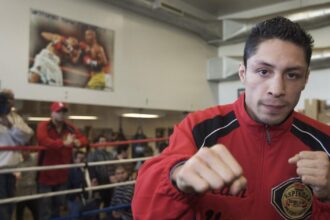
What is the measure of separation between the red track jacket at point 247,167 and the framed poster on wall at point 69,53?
3065 millimetres

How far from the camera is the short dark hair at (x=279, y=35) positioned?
96 centimetres

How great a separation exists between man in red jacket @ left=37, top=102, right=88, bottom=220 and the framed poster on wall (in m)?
0.52

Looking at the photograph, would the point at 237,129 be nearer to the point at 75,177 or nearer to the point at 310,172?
the point at 310,172

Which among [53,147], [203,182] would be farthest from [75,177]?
[203,182]

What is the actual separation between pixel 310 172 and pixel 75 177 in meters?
3.48

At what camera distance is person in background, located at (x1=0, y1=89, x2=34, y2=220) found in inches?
116

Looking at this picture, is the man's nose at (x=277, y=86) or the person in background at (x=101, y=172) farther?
the person in background at (x=101, y=172)

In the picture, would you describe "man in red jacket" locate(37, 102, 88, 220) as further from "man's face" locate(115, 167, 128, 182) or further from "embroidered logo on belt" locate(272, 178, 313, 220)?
"embroidered logo on belt" locate(272, 178, 313, 220)

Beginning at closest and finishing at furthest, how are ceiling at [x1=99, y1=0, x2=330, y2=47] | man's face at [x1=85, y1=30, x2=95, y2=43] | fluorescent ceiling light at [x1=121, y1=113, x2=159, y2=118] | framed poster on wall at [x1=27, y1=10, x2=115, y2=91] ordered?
framed poster on wall at [x1=27, y1=10, x2=115, y2=91], man's face at [x1=85, y1=30, x2=95, y2=43], ceiling at [x1=99, y1=0, x2=330, y2=47], fluorescent ceiling light at [x1=121, y1=113, x2=159, y2=118]

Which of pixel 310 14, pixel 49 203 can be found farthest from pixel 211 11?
pixel 49 203

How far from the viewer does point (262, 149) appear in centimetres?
103

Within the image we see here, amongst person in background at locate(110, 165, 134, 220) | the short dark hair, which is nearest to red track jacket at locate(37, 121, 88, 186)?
person in background at locate(110, 165, 134, 220)

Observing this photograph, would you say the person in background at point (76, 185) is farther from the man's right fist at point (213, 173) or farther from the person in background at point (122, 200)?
the man's right fist at point (213, 173)

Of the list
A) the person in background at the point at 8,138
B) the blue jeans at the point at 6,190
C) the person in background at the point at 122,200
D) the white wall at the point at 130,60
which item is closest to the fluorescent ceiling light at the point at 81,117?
the white wall at the point at 130,60
